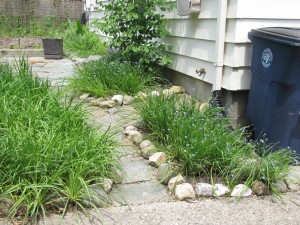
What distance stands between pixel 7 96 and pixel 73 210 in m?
1.32

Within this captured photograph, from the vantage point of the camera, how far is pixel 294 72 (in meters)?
2.59

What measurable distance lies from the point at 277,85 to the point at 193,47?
60.7 inches

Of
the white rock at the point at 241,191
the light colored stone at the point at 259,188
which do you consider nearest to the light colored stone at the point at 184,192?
the white rock at the point at 241,191

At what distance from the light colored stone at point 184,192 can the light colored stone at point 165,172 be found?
131 millimetres

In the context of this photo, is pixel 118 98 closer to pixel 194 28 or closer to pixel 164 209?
pixel 194 28

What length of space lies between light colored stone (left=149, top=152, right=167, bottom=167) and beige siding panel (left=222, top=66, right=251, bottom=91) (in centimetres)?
112

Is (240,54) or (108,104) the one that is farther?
(108,104)

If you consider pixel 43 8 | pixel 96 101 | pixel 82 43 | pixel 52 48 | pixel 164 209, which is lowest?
pixel 164 209

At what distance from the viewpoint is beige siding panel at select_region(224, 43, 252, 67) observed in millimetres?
3250

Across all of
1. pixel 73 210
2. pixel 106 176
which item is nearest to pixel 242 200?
pixel 106 176

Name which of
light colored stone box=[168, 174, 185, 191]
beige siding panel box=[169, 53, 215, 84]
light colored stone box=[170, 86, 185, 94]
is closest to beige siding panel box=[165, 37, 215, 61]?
beige siding panel box=[169, 53, 215, 84]

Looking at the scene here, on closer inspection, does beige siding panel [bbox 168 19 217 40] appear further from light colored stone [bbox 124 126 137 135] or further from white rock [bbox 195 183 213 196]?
white rock [bbox 195 183 213 196]

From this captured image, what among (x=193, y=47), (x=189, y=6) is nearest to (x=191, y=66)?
(x=193, y=47)

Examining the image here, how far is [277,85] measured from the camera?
2715 mm
